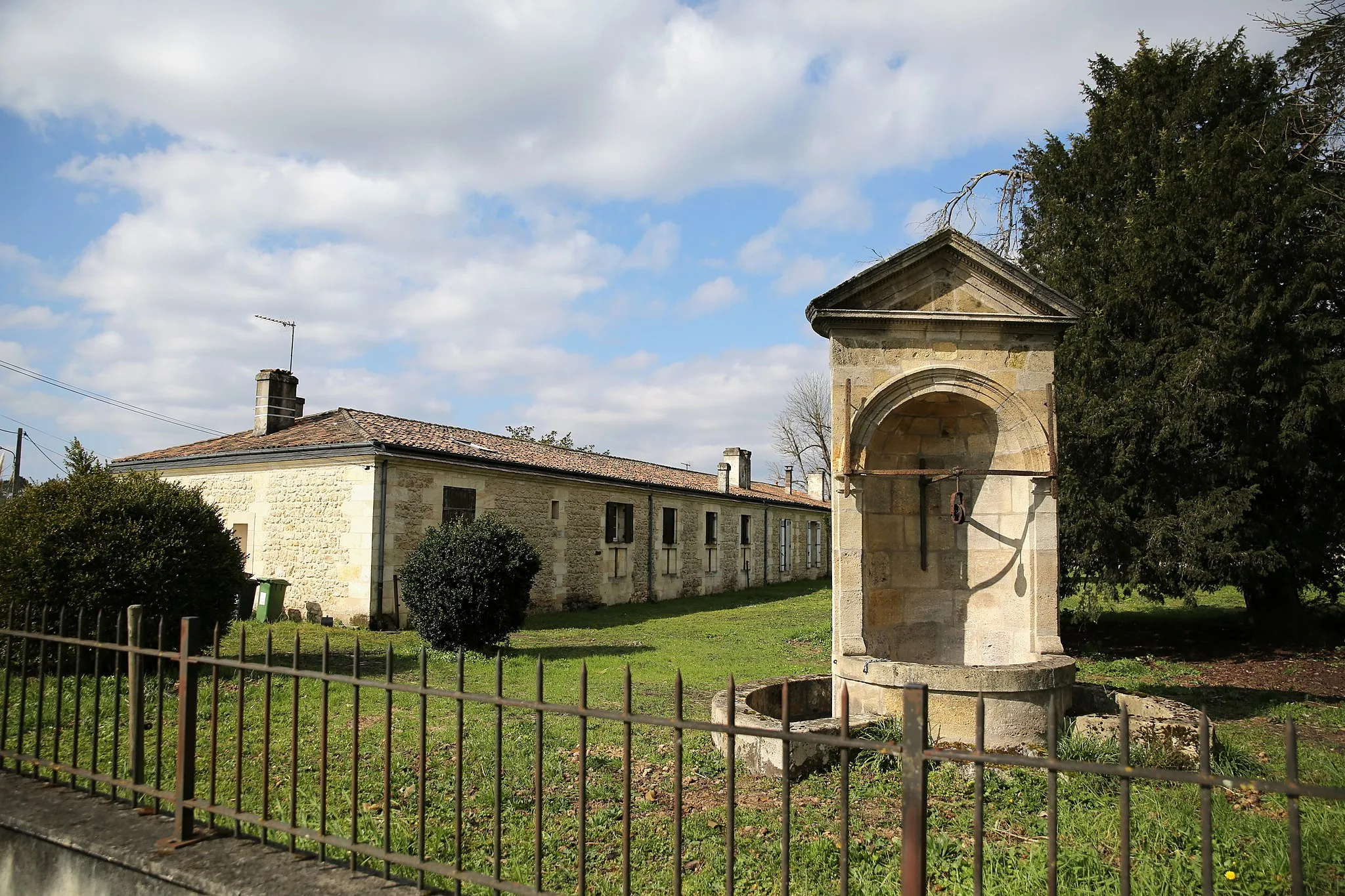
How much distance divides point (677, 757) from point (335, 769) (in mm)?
3803

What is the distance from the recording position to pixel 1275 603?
11.6 meters

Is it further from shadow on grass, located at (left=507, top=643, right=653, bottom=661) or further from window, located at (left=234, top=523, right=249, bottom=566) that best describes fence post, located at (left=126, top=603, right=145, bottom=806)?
window, located at (left=234, top=523, right=249, bottom=566)

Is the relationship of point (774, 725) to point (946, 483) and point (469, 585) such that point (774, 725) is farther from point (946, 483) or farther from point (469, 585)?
point (469, 585)

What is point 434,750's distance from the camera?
5848 millimetres

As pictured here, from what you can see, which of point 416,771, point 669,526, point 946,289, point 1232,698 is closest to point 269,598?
point 416,771

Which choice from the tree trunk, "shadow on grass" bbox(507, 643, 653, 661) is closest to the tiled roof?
"shadow on grass" bbox(507, 643, 653, 661)

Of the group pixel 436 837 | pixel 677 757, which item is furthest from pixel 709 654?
pixel 677 757

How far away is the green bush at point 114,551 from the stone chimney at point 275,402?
803 centimetres

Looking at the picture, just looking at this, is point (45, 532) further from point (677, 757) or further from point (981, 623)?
point (981, 623)

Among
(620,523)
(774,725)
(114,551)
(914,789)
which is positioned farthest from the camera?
(620,523)

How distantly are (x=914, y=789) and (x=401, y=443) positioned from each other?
13920 mm

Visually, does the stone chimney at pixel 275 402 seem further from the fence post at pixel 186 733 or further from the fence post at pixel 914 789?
the fence post at pixel 914 789

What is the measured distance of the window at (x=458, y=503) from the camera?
51.9 feet

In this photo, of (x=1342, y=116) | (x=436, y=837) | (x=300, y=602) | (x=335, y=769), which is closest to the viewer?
(x=436, y=837)
